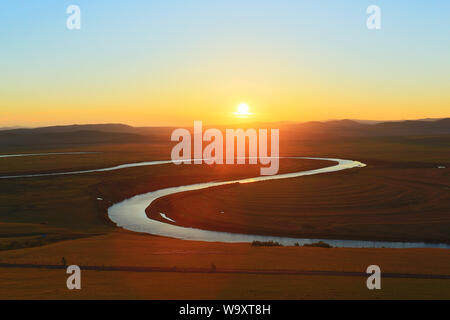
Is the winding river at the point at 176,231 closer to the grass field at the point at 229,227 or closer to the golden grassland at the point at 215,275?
the grass field at the point at 229,227

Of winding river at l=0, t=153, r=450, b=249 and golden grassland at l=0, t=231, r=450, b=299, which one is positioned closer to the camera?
golden grassland at l=0, t=231, r=450, b=299

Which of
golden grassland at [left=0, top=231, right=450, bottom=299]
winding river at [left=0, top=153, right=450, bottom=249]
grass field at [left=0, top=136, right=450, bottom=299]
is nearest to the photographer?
golden grassland at [left=0, top=231, right=450, bottom=299]

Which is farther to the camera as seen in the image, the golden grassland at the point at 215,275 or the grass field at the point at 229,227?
the grass field at the point at 229,227

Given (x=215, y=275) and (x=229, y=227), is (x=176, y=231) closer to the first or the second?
(x=229, y=227)

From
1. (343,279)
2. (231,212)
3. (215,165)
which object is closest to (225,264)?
(343,279)

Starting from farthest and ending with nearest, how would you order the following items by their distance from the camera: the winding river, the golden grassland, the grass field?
the winding river → the grass field → the golden grassland

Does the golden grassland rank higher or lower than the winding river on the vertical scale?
higher

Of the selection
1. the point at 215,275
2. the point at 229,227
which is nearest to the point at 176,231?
the point at 229,227

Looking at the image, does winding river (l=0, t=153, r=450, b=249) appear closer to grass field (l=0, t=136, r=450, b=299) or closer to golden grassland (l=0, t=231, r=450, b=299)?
grass field (l=0, t=136, r=450, b=299)

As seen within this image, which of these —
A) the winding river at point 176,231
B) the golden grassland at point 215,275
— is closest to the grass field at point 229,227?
the golden grassland at point 215,275

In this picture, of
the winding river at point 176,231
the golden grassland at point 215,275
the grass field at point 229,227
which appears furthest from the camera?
the winding river at point 176,231

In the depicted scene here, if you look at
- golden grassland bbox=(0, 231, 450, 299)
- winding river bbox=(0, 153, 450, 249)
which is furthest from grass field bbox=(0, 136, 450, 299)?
winding river bbox=(0, 153, 450, 249)
